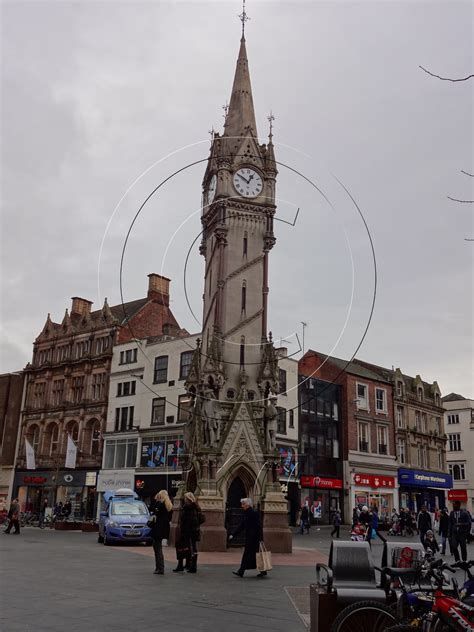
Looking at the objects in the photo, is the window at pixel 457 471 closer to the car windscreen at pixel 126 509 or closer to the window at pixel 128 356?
the window at pixel 128 356

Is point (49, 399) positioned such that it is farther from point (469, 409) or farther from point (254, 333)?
point (469, 409)

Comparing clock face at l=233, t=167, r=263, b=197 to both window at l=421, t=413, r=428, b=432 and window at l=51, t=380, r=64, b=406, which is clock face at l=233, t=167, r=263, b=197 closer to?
window at l=51, t=380, r=64, b=406

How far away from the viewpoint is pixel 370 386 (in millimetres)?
65500

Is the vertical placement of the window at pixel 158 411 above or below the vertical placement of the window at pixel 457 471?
above

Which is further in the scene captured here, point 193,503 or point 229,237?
point 229,237

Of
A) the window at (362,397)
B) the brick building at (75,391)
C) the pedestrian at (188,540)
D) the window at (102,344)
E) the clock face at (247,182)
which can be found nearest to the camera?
the pedestrian at (188,540)

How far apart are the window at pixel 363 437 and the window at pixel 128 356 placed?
23.6m

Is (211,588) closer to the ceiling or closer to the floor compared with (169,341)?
closer to the floor

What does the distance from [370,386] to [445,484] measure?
16.2 meters

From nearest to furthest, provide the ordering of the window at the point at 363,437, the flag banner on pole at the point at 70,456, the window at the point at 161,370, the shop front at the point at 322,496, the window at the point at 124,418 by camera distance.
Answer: the flag banner on pole at the point at 70,456, the shop front at the point at 322,496, the window at the point at 161,370, the window at the point at 124,418, the window at the point at 363,437

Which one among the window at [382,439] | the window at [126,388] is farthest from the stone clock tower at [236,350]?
the window at [382,439]

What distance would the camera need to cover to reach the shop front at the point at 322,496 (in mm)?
55938

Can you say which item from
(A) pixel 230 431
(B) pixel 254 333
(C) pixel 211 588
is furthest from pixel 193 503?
(B) pixel 254 333

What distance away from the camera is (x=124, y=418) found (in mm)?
58031
